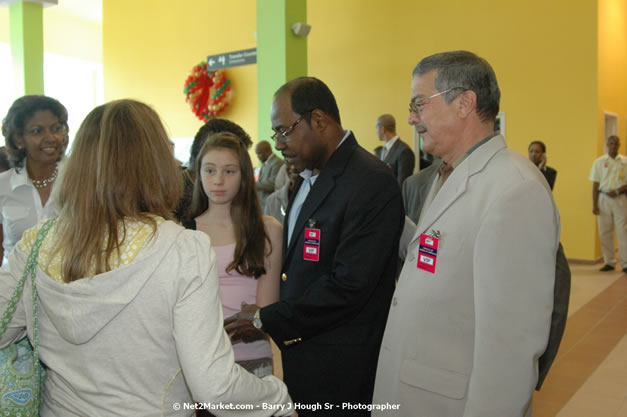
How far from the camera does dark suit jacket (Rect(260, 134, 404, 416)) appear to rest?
1.64 metres

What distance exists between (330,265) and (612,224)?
276 inches

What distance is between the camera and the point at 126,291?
3.53 feet

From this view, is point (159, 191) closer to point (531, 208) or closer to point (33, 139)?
point (531, 208)

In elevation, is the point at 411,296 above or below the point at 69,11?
below

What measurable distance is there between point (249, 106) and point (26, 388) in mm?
9545

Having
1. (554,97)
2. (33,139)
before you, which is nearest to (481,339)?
(33,139)

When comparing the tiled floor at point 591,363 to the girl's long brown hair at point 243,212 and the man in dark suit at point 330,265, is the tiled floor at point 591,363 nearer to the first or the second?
the man in dark suit at point 330,265

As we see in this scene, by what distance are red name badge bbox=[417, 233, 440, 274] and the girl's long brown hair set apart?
26.2 inches

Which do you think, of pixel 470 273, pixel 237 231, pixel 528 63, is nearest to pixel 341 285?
pixel 470 273

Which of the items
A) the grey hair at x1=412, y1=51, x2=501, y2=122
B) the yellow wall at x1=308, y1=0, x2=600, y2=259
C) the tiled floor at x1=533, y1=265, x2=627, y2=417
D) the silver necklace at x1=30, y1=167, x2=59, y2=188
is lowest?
the tiled floor at x1=533, y1=265, x2=627, y2=417

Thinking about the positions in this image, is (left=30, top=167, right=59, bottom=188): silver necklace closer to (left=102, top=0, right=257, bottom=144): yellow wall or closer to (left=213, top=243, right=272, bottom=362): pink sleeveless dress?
(left=213, top=243, right=272, bottom=362): pink sleeveless dress

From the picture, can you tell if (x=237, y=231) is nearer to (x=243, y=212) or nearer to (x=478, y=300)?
(x=243, y=212)

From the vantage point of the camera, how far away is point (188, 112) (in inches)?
441

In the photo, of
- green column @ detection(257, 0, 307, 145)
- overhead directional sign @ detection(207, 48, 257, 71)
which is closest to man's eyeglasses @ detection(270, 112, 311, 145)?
green column @ detection(257, 0, 307, 145)
